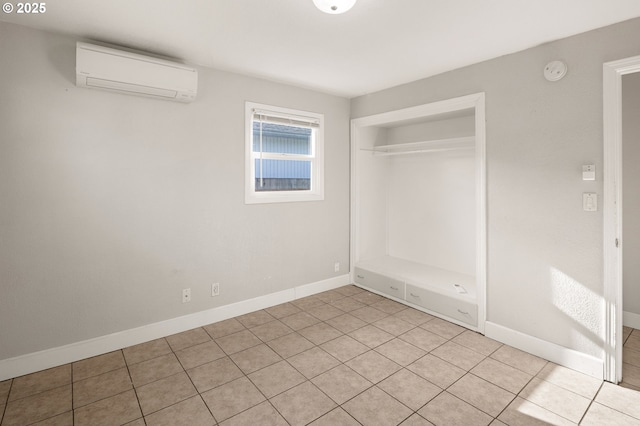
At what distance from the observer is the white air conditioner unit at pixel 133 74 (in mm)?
2369

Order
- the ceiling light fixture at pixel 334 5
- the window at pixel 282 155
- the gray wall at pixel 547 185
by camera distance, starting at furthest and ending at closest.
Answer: the window at pixel 282 155, the gray wall at pixel 547 185, the ceiling light fixture at pixel 334 5

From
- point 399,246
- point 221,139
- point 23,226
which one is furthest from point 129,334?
point 399,246

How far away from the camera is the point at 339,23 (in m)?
2.29

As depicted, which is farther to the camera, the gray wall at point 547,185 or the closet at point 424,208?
the closet at point 424,208

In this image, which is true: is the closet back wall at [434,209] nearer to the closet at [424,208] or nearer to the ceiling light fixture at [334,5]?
the closet at [424,208]


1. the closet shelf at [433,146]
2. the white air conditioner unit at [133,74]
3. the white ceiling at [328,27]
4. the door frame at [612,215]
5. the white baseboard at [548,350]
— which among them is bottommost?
the white baseboard at [548,350]

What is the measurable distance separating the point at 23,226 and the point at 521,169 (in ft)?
12.7

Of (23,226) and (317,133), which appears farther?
(317,133)

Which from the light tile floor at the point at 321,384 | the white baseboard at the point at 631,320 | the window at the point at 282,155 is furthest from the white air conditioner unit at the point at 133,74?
the white baseboard at the point at 631,320

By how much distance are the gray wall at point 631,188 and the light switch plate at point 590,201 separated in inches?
48.0

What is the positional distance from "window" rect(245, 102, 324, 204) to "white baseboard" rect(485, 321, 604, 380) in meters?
2.34

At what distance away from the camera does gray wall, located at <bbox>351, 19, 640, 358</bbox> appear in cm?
236

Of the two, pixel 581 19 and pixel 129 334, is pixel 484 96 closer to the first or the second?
pixel 581 19

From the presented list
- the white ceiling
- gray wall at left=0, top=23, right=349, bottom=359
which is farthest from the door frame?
gray wall at left=0, top=23, right=349, bottom=359
